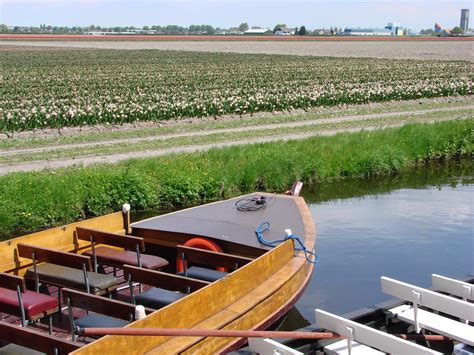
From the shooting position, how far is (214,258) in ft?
27.0

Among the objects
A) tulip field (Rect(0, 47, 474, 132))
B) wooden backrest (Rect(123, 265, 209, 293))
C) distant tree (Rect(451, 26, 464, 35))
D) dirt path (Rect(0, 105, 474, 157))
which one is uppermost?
distant tree (Rect(451, 26, 464, 35))

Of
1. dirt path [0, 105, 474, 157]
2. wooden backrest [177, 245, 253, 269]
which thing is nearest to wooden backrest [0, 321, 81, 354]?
wooden backrest [177, 245, 253, 269]

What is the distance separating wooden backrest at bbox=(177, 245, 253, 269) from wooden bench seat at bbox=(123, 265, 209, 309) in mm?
859

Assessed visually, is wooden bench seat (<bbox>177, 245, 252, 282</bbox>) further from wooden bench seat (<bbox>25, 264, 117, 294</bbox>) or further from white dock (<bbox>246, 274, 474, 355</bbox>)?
white dock (<bbox>246, 274, 474, 355</bbox>)

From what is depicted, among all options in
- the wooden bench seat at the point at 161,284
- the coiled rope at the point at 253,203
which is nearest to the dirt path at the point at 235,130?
the coiled rope at the point at 253,203

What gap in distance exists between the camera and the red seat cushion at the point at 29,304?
23.4 ft

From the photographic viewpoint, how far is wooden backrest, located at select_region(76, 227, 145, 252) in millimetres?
8547

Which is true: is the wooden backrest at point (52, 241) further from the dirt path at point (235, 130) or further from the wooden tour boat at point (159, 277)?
the dirt path at point (235, 130)

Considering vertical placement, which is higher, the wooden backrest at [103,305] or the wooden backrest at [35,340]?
the wooden backrest at [103,305]

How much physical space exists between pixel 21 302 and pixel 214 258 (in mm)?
2306

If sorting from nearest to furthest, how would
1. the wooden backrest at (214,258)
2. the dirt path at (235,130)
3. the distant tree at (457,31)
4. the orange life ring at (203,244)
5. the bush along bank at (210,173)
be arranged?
the wooden backrest at (214,258) → the orange life ring at (203,244) → the bush along bank at (210,173) → the dirt path at (235,130) → the distant tree at (457,31)

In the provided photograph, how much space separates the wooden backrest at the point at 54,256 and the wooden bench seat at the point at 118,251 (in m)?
0.72

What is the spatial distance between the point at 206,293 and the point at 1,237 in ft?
25.3

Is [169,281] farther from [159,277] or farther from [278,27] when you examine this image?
[278,27]
